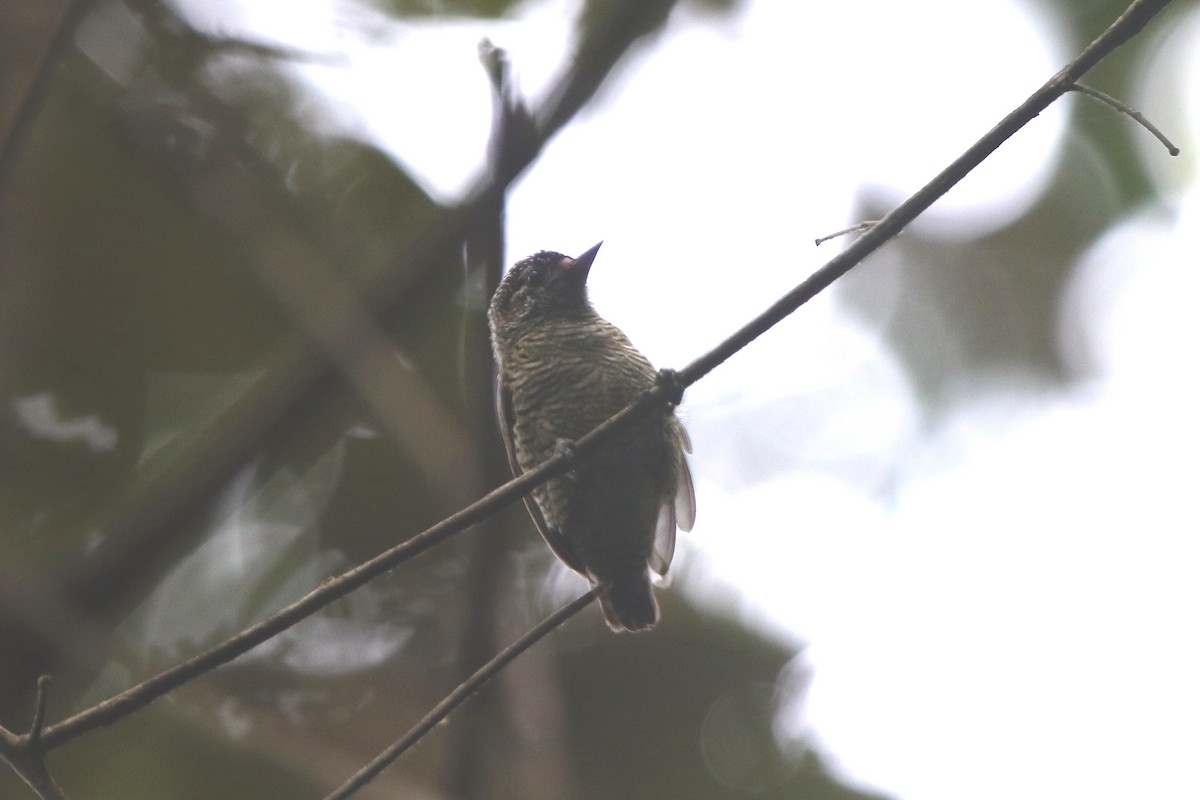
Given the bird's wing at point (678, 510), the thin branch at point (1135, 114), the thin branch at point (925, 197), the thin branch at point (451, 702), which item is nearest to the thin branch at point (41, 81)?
the thin branch at point (451, 702)

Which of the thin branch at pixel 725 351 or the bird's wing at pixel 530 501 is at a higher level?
the thin branch at pixel 725 351

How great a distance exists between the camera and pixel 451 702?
2.61 m

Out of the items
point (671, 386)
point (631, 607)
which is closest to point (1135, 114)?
point (671, 386)

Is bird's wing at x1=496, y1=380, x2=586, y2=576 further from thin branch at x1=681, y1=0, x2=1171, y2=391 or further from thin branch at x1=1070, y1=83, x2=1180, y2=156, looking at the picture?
thin branch at x1=1070, y1=83, x2=1180, y2=156

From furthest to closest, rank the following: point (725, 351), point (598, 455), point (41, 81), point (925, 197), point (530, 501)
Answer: point (530, 501), point (598, 455), point (41, 81), point (725, 351), point (925, 197)

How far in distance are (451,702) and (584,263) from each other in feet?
7.39

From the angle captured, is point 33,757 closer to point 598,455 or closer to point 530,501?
point 598,455

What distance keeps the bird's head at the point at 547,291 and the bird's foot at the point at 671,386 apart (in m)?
1.50

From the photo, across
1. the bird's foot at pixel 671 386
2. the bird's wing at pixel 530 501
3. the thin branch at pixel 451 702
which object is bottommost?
the bird's wing at pixel 530 501

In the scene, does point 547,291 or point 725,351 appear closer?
point 725,351

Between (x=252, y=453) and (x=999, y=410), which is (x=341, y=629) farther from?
(x=999, y=410)

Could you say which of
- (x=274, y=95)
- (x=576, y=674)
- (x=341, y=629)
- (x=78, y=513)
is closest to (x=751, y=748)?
(x=576, y=674)

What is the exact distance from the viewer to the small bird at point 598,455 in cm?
402

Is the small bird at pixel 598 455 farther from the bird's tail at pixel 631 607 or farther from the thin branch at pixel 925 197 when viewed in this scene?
the thin branch at pixel 925 197
